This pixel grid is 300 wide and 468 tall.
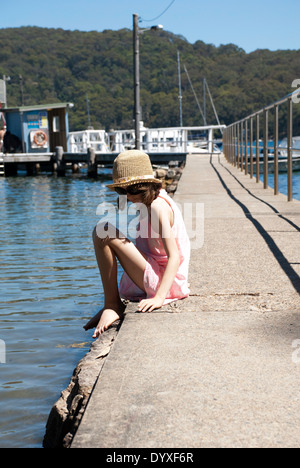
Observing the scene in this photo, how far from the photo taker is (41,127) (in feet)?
112

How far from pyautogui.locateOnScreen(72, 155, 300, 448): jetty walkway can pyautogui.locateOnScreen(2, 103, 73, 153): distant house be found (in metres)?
30.5

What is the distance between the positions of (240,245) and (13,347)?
2.04m

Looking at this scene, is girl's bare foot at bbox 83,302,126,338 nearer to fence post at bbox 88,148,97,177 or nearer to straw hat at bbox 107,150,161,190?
straw hat at bbox 107,150,161,190

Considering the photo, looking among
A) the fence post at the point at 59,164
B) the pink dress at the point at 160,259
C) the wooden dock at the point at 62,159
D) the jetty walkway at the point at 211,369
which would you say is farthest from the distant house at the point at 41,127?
the pink dress at the point at 160,259

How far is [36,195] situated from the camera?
1764cm

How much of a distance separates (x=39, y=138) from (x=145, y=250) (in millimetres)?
Answer: 31321

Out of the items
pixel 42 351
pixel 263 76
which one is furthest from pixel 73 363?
pixel 263 76

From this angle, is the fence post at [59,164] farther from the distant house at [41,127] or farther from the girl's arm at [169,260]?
the girl's arm at [169,260]

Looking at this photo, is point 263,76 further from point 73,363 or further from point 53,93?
point 73,363

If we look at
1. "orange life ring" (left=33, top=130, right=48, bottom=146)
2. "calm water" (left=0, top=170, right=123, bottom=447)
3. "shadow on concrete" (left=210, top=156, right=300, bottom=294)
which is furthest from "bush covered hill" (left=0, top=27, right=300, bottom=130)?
"shadow on concrete" (left=210, top=156, right=300, bottom=294)

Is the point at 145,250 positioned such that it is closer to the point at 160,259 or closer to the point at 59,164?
the point at 160,259

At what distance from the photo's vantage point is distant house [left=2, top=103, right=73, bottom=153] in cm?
3394

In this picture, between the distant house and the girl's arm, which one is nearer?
the girl's arm

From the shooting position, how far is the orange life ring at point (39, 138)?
111ft
